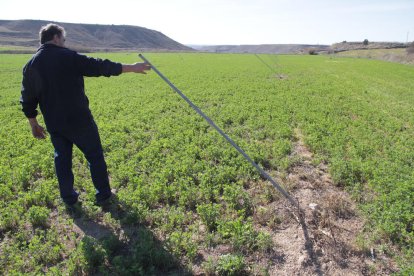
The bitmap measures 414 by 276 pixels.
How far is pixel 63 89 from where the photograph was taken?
502cm

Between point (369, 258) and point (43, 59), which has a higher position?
point (43, 59)

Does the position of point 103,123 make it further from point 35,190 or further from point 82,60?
point 82,60

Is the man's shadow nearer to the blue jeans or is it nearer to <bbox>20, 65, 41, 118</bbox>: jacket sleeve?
the blue jeans

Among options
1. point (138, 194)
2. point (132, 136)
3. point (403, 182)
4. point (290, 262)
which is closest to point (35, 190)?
point (138, 194)

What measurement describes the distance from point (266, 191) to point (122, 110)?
9298mm

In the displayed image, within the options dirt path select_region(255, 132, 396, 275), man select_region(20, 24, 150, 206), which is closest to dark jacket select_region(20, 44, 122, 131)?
man select_region(20, 24, 150, 206)

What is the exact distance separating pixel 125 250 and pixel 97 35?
574 ft

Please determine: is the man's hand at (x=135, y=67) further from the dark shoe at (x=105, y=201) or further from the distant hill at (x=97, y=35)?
the distant hill at (x=97, y=35)

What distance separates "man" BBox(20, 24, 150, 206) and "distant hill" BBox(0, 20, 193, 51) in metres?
114

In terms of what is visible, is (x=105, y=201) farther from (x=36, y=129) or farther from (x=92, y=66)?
(x=92, y=66)

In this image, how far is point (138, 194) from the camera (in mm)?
6145

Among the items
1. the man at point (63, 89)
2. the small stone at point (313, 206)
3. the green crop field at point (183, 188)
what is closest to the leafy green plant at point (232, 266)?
the green crop field at point (183, 188)

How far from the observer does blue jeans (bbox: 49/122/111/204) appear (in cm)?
536

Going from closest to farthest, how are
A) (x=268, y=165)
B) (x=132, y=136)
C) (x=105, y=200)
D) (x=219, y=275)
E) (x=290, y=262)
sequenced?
1. (x=219, y=275)
2. (x=290, y=262)
3. (x=105, y=200)
4. (x=268, y=165)
5. (x=132, y=136)
